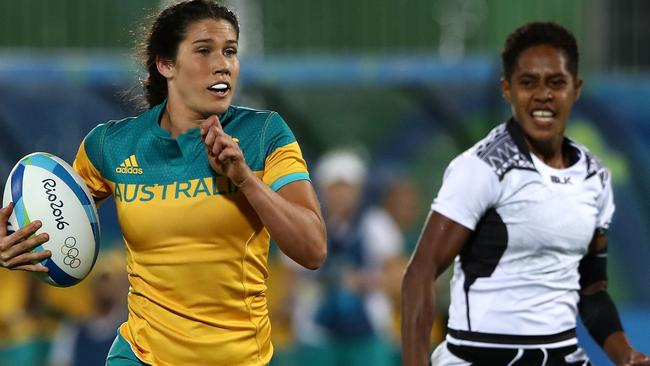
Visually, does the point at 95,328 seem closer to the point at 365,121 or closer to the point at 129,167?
the point at 365,121

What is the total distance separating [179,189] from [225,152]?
0.33m

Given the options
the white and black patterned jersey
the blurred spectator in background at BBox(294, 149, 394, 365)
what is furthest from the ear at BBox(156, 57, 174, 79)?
the blurred spectator in background at BBox(294, 149, 394, 365)

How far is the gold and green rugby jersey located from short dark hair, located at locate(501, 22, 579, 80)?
1.16 metres

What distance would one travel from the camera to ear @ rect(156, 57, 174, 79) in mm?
4395

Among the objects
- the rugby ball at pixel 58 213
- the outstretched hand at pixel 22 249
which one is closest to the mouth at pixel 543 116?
the rugby ball at pixel 58 213

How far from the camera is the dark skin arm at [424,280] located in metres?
4.65

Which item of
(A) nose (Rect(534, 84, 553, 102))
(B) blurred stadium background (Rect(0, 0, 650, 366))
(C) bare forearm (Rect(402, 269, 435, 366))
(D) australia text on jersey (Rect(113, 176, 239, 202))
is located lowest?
(B) blurred stadium background (Rect(0, 0, 650, 366))

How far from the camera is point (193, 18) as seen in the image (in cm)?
432

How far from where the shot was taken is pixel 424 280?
465cm

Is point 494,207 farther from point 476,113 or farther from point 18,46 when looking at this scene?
point 18,46

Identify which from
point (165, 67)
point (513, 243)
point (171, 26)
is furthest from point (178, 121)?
point (513, 243)

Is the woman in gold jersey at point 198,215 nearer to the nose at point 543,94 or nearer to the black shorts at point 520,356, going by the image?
the black shorts at point 520,356

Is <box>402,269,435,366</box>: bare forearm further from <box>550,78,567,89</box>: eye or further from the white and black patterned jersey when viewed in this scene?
<box>550,78,567,89</box>: eye

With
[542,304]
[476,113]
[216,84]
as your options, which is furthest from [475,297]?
[476,113]
